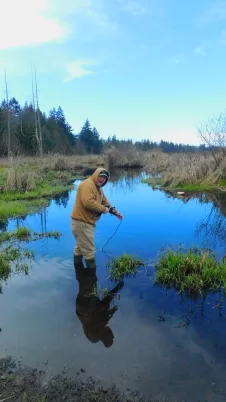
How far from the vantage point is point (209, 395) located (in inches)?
109

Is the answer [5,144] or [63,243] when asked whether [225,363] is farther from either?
[5,144]

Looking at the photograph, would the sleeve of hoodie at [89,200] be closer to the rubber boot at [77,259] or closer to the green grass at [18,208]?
the rubber boot at [77,259]

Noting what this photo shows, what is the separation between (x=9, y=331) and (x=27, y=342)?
36 cm

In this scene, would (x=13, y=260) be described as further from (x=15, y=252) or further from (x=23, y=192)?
(x=23, y=192)

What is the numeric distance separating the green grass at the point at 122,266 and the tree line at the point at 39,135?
70.7 ft

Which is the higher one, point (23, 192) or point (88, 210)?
point (88, 210)

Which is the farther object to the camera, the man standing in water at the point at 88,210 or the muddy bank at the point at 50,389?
the man standing in water at the point at 88,210

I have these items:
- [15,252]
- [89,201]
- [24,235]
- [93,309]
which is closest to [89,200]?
[89,201]

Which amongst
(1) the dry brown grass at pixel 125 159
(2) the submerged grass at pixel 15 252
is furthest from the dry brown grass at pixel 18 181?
(1) the dry brown grass at pixel 125 159

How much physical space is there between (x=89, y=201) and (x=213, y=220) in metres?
5.54

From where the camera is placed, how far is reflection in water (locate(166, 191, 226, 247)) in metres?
7.51

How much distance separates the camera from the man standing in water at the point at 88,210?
203 inches

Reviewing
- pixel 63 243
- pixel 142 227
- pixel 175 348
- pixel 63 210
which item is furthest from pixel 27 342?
pixel 63 210

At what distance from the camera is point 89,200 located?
5102 mm
